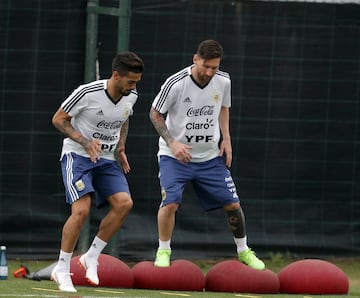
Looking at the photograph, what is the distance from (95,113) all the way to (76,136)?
0.84 feet

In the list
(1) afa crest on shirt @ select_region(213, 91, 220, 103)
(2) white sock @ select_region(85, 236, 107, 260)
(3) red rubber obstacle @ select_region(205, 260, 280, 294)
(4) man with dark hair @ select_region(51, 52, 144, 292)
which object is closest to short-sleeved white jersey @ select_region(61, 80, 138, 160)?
(4) man with dark hair @ select_region(51, 52, 144, 292)

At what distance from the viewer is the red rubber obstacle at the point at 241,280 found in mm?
10453

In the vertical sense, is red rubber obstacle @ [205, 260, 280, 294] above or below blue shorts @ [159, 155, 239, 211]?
below

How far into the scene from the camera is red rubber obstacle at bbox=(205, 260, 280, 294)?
10453 mm

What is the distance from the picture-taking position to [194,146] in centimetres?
1080

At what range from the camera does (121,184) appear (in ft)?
33.6

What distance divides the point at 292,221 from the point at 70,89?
2.64 meters

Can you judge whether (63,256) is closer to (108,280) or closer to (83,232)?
(108,280)

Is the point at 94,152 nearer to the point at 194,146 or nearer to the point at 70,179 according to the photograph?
the point at 70,179

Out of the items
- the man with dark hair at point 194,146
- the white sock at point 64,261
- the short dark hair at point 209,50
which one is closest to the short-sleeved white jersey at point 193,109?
the man with dark hair at point 194,146

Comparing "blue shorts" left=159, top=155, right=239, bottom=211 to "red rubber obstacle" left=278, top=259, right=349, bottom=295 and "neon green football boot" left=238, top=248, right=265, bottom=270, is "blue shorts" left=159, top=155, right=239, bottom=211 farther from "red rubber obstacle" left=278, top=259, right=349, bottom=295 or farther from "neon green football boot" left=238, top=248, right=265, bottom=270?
"red rubber obstacle" left=278, top=259, right=349, bottom=295

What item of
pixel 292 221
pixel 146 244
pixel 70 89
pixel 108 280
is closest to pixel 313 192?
pixel 292 221

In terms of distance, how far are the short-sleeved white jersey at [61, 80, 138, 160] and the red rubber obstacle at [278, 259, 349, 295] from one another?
1.78 m

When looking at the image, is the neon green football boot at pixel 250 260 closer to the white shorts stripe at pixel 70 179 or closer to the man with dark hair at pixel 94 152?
the man with dark hair at pixel 94 152
